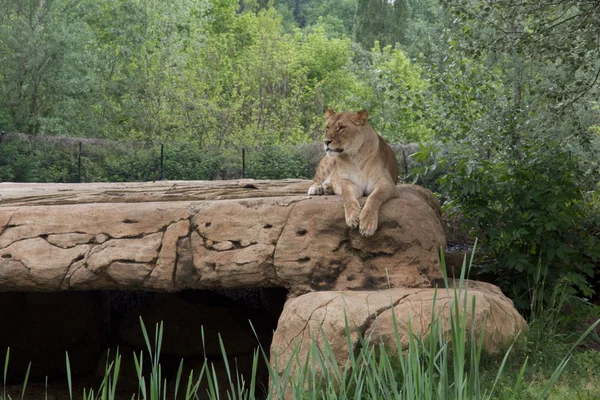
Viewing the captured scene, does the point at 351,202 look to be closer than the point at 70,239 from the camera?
Yes

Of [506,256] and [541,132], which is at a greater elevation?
[541,132]

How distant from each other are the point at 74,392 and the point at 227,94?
14.8 meters

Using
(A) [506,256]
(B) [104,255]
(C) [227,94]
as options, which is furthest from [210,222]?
(C) [227,94]

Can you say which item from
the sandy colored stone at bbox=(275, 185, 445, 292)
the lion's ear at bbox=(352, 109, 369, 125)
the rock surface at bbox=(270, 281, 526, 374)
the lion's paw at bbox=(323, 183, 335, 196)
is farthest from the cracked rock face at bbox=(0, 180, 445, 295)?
the lion's ear at bbox=(352, 109, 369, 125)

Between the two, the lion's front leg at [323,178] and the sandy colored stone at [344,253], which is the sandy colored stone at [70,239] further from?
the lion's front leg at [323,178]

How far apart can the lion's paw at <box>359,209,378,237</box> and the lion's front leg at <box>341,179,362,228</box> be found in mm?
52

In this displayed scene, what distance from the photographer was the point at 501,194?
902 cm

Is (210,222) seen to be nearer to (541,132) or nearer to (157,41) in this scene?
(541,132)

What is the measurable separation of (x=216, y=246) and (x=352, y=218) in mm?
1160

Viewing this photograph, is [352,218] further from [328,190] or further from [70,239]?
[70,239]

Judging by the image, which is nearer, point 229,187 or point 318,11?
point 229,187

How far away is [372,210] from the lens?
22.5 ft

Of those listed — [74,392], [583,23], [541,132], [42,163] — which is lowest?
[74,392]

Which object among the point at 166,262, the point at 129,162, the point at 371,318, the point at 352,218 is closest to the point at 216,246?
the point at 166,262
